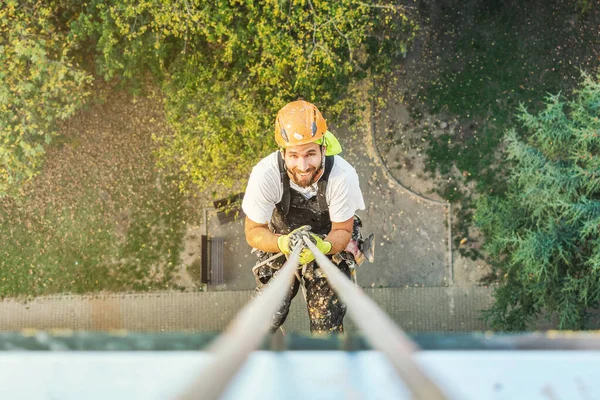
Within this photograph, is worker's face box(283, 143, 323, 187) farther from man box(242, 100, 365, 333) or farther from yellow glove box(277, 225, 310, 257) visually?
yellow glove box(277, 225, 310, 257)

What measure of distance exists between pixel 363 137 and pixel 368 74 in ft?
3.57

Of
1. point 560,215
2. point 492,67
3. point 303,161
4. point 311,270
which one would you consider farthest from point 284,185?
point 492,67

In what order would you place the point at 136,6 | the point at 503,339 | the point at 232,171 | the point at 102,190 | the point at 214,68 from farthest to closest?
the point at 102,190 < the point at 232,171 < the point at 214,68 < the point at 136,6 < the point at 503,339

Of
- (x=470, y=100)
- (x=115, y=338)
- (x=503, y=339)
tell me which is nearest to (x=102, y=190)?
(x=470, y=100)

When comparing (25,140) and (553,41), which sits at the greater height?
(553,41)

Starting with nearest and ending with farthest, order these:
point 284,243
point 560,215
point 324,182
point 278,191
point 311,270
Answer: point 284,243, point 324,182, point 278,191, point 311,270, point 560,215

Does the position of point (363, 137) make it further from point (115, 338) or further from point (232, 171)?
point (115, 338)

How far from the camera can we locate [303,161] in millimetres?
4719

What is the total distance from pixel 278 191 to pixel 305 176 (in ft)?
1.81

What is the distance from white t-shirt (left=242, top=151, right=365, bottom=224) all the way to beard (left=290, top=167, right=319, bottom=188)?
0.85 feet

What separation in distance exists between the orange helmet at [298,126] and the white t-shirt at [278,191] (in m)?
0.48

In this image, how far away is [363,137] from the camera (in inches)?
360

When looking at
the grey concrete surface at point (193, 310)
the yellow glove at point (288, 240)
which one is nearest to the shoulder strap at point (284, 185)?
the yellow glove at point (288, 240)

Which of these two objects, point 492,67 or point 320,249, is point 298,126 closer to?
point 320,249
